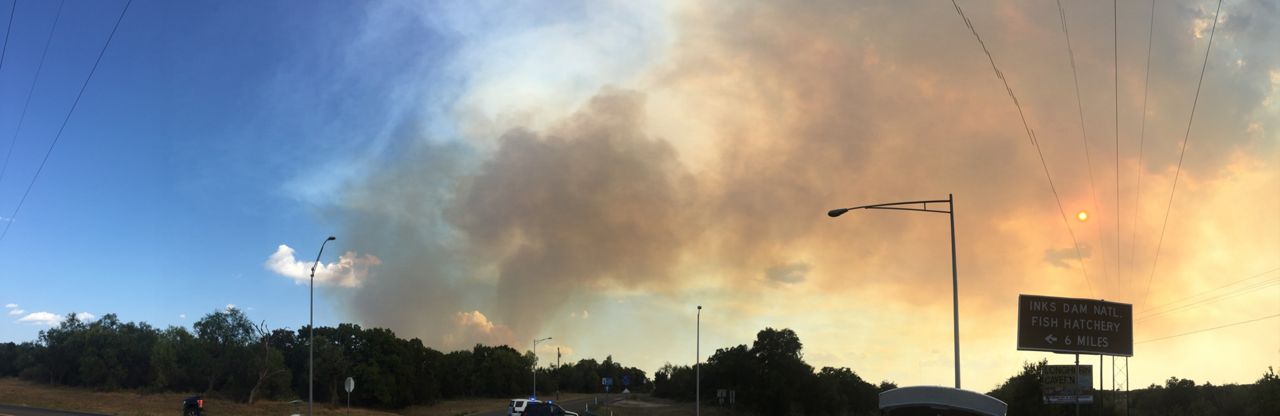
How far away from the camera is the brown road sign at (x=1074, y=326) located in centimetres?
4222

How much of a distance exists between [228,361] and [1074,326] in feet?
286

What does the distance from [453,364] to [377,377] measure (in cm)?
4116

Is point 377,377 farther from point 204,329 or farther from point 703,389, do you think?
point 703,389

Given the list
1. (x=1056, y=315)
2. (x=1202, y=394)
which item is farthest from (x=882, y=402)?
(x=1202, y=394)

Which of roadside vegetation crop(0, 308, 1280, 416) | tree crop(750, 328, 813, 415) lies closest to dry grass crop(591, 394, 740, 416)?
roadside vegetation crop(0, 308, 1280, 416)

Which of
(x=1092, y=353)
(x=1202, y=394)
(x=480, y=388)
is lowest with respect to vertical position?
(x=480, y=388)

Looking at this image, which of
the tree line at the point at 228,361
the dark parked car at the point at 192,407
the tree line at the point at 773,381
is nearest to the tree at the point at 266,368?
the tree line at the point at 228,361

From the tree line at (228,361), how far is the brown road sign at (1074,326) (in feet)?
215

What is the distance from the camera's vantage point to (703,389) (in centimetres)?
14062

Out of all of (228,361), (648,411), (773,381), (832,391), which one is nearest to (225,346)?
(228,361)

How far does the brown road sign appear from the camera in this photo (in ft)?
139

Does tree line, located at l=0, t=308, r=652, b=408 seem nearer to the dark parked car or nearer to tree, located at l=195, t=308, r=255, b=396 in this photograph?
tree, located at l=195, t=308, r=255, b=396

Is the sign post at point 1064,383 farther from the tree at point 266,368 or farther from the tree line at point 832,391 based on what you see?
the tree at point 266,368

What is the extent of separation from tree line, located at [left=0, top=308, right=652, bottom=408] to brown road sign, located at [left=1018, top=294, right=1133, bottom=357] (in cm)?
6554
